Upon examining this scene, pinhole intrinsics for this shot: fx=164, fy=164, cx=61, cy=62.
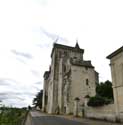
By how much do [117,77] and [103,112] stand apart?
4.53 meters

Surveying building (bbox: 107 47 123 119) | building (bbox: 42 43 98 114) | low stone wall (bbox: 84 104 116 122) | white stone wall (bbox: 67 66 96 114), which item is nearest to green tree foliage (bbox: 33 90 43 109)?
building (bbox: 42 43 98 114)

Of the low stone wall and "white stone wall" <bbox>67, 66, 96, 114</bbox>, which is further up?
"white stone wall" <bbox>67, 66, 96, 114</bbox>

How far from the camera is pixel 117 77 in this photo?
59.2 ft

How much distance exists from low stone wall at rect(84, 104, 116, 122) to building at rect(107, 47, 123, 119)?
0.81 m

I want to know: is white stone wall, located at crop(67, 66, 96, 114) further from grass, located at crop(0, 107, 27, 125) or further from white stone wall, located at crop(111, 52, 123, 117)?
grass, located at crop(0, 107, 27, 125)

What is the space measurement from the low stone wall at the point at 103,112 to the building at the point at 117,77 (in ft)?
2.65

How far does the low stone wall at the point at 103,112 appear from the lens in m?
17.6

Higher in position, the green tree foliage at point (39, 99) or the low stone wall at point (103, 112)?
the green tree foliage at point (39, 99)

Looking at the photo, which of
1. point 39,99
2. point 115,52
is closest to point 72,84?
point 115,52

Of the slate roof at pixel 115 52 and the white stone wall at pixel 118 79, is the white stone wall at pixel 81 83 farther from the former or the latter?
the white stone wall at pixel 118 79

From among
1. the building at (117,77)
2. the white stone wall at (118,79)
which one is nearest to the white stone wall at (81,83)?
the building at (117,77)

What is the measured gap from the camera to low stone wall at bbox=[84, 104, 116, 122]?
57.9 feet

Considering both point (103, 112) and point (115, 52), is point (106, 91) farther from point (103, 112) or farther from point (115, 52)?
point (115, 52)

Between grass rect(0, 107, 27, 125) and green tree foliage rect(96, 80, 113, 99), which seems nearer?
grass rect(0, 107, 27, 125)
